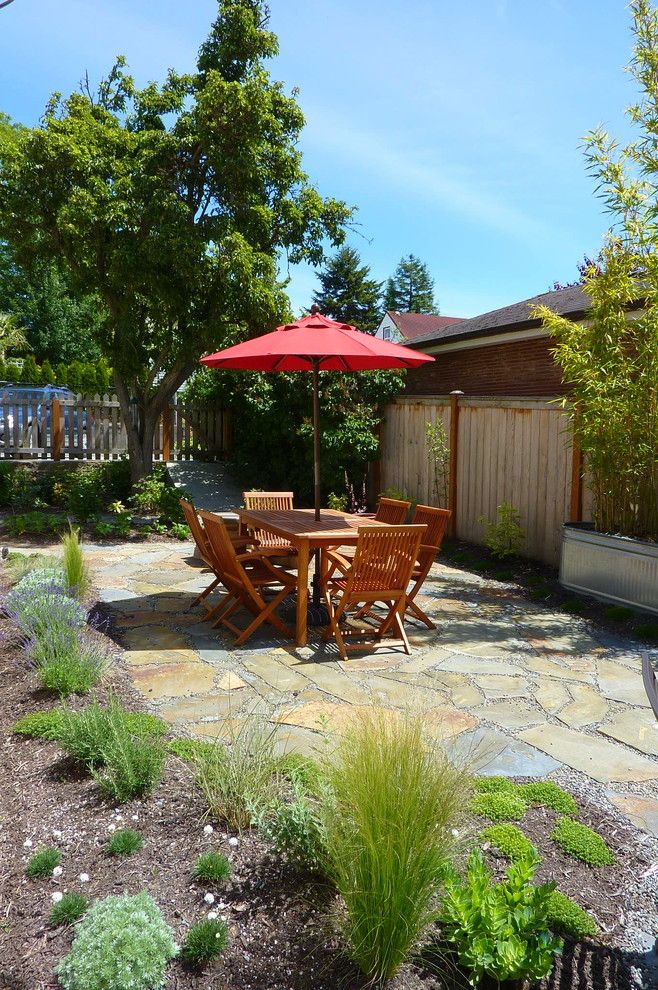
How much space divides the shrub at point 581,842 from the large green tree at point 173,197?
8.15m

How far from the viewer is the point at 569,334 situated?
6.43 m

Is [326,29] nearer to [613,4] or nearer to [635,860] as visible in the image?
[613,4]

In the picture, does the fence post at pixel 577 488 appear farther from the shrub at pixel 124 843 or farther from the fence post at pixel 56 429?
the fence post at pixel 56 429

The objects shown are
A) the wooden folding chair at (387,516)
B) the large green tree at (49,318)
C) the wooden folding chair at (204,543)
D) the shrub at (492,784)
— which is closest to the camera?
the shrub at (492,784)

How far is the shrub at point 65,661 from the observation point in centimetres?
379

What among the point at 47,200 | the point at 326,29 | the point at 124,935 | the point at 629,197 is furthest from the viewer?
the point at 47,200

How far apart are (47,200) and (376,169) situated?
6.79 meters

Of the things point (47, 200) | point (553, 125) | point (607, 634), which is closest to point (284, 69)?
point (47, 200)

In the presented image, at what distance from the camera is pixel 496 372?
10625mm

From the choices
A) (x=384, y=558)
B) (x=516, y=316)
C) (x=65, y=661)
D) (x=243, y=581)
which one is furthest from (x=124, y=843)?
(x=516, y=316)

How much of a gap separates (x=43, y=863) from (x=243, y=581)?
2716mm

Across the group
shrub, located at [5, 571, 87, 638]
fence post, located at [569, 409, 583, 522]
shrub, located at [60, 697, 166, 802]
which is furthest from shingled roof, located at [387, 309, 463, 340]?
shrub, located at [60, 697, 166, 802]

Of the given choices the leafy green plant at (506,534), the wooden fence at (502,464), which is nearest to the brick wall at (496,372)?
the wooden fence at (502,464)

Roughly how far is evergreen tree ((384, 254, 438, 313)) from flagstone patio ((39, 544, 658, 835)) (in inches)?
2138
